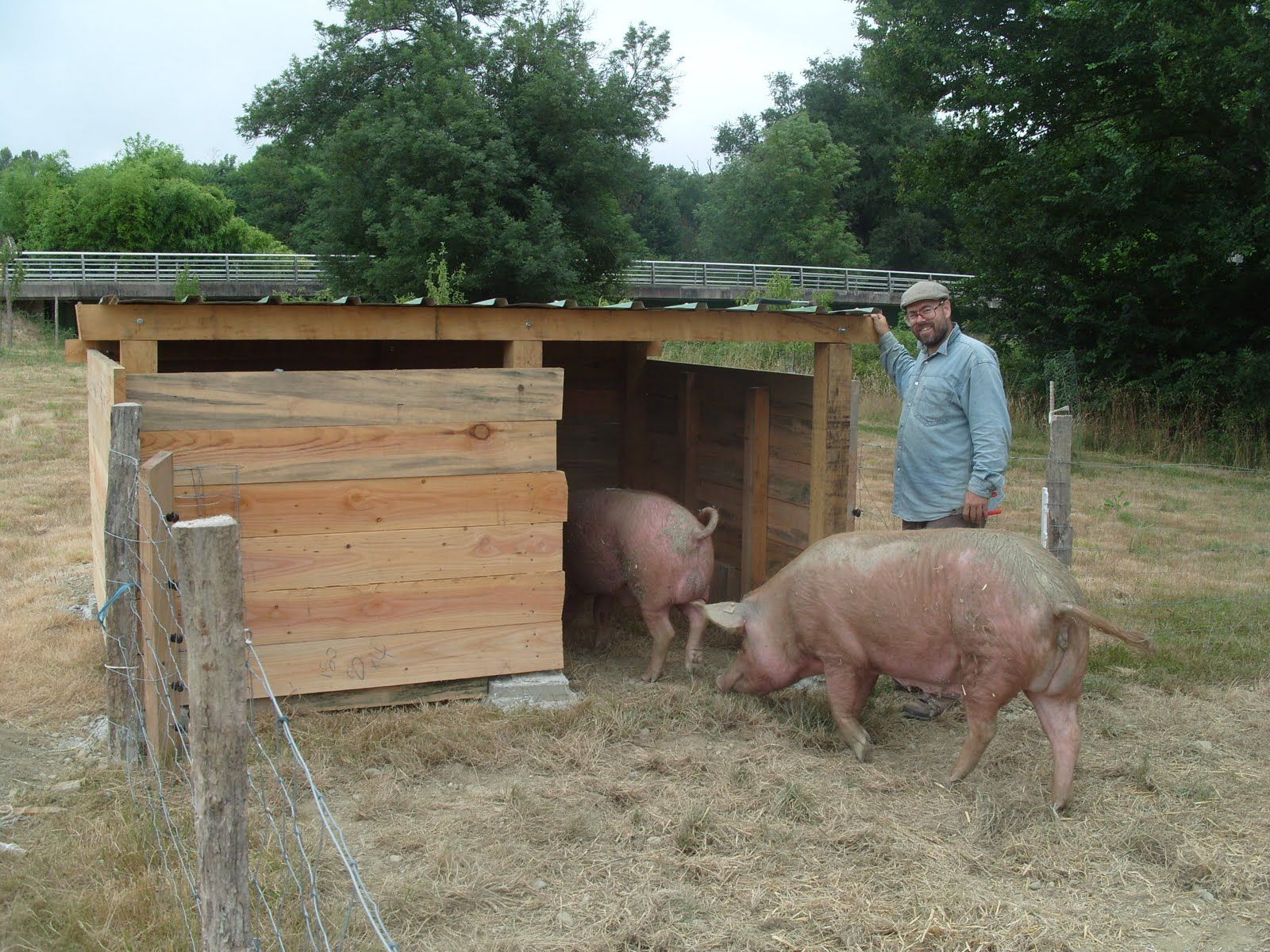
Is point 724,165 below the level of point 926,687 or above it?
above

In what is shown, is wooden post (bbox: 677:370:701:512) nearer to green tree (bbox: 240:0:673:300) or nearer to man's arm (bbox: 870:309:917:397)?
man's arm (bbox: 870:309:917:397)

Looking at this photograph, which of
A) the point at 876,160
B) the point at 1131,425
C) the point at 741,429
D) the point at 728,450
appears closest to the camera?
the point at 741,429

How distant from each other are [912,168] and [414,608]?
48.4 ft

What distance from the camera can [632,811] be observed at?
4.26 metres

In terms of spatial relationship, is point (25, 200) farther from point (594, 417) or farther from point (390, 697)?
point (390, 697)

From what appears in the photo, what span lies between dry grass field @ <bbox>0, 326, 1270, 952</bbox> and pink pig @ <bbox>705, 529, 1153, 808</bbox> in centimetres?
29

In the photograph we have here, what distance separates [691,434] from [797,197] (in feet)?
137

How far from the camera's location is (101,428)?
537 centimetres

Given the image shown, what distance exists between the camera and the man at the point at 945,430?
→ 510 centimetres

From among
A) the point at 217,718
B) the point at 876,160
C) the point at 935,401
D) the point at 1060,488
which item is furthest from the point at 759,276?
the point at 217,718

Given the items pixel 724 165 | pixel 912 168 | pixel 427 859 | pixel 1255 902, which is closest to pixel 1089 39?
pixel 912 168

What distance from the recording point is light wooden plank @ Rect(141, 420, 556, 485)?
4.85m

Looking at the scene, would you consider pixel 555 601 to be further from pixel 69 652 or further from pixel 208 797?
pixel 208 797

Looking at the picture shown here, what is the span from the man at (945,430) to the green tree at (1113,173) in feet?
32.1
